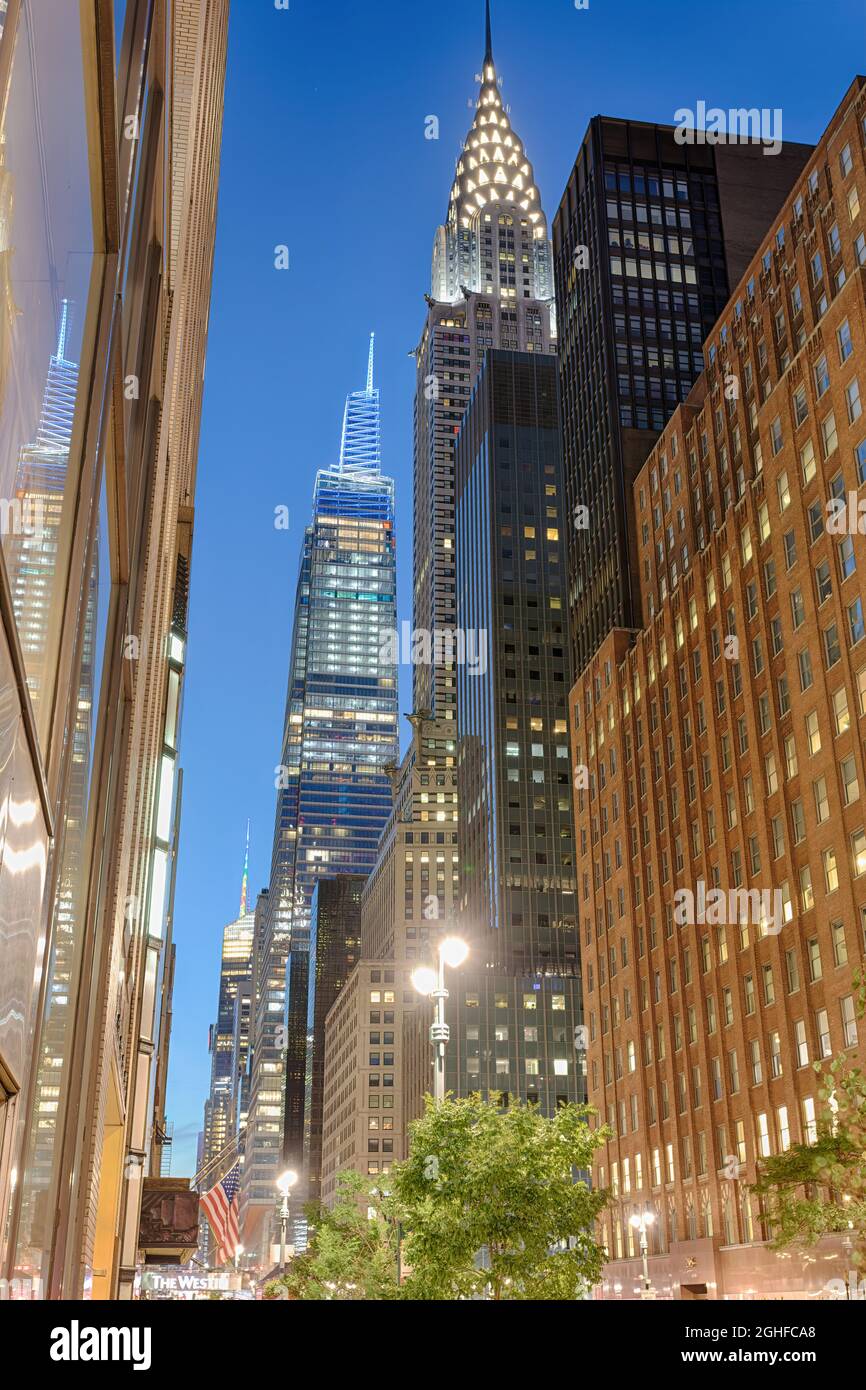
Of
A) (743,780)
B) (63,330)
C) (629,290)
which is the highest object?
(629,290)

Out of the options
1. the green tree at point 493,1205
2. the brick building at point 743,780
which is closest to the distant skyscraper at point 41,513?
the green tree at point 493,1205

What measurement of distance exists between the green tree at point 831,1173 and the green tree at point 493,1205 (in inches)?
295

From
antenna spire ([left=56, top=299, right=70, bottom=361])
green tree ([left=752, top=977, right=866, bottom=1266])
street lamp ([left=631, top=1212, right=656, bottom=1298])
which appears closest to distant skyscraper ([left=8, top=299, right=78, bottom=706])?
antenna spire ([left=56, top=299, right=70, bottom=361])

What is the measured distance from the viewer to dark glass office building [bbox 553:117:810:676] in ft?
432

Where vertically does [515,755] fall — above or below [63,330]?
above

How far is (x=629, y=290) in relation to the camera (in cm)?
14000

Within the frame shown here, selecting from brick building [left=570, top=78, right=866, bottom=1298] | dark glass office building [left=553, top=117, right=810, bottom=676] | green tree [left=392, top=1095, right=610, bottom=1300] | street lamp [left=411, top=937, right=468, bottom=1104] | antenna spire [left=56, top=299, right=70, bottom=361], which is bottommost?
green tree [left=392, top=1095, right=610, bottom=1300]

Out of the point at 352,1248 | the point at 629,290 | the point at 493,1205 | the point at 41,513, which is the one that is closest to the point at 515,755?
the point at 629,290

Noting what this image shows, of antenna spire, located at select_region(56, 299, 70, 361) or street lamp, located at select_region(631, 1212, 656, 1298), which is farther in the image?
street lamp, located at select_region(631, 1212, 656, 1298)

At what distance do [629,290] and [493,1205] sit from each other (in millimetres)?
123827

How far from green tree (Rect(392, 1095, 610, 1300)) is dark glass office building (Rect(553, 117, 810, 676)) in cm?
9239

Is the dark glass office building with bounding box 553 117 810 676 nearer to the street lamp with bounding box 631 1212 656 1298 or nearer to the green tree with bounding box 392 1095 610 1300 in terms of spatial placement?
the street lamp with bounding box 631 1212 656 1298

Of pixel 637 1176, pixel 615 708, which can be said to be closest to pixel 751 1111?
pixel 637 1176

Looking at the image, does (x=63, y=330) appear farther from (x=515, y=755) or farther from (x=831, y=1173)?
(x=515, y=755)
